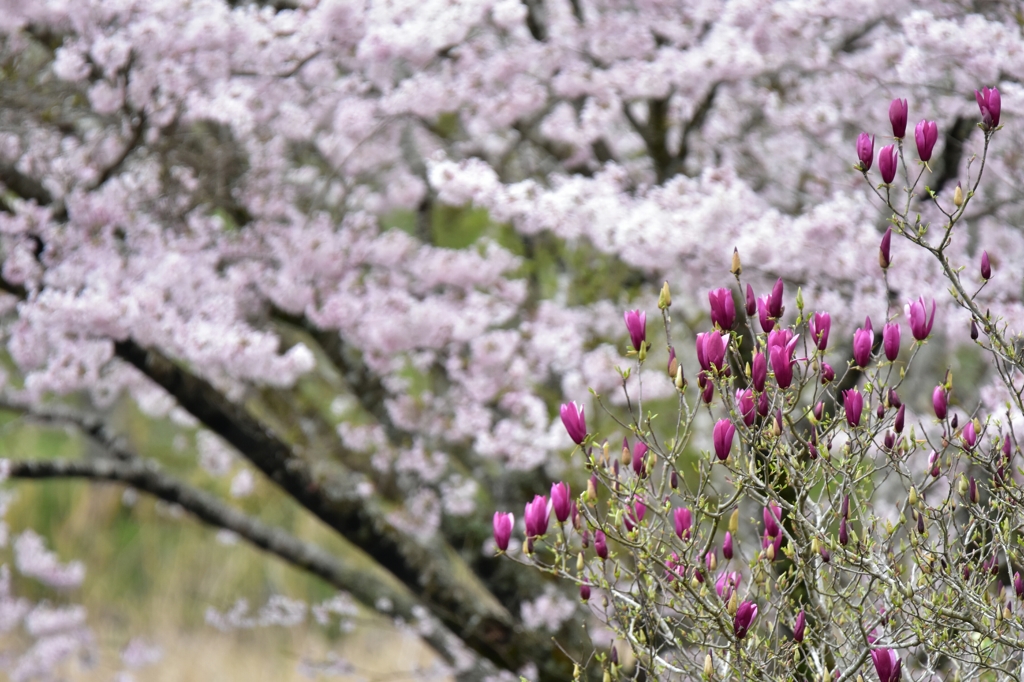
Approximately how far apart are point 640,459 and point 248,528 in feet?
11.0

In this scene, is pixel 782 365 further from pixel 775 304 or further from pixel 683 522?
pixel 683 522

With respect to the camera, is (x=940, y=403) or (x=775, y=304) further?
(x=940, y=403)

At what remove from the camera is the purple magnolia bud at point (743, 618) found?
6.54ft

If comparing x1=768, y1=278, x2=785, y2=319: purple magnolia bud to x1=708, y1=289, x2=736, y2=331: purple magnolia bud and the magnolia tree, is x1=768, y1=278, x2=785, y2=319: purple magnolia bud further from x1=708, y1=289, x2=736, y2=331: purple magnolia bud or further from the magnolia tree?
the magnolia tree

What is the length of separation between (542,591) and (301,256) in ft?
6.99

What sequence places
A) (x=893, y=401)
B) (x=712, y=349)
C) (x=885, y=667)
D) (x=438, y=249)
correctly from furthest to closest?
(x=438, y=249) < (x=893, y=401) < (x=712, y=349) < (x=885, y=667)

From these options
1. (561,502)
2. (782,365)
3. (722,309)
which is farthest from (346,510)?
(782,365)

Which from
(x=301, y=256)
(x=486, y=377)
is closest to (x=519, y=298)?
(x=486, y=377)

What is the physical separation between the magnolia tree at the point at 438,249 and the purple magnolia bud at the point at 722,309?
1610 millimetres

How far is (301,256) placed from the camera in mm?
5027

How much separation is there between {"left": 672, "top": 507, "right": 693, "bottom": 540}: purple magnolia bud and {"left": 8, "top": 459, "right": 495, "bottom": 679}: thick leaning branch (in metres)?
2.78

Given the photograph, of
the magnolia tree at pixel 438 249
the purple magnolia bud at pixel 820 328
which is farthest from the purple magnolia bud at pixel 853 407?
the magnolia tree at pixel 438 249

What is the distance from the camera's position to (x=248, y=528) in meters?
5.07

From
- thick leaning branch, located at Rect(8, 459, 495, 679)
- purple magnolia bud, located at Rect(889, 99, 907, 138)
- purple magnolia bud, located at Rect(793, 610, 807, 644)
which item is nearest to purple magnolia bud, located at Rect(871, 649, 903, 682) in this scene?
purple magnolia bud, located at Rect(793, 610, 807, 644)
